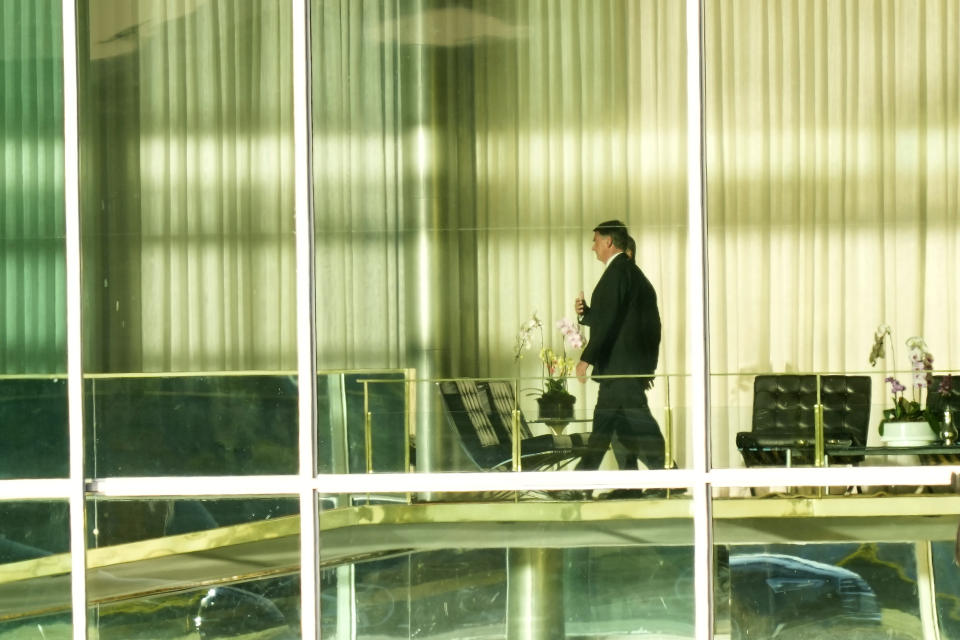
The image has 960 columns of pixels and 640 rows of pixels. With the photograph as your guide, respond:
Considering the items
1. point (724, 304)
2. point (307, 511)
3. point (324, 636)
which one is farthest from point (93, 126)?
point (724, 304)

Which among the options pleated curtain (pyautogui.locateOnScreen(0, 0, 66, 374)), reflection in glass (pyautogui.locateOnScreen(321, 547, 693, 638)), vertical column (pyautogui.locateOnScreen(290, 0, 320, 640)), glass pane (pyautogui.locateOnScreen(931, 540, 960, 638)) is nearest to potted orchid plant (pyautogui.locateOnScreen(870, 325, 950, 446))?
glass pane (pyautogui.locateOnScreen(931, 540, 960, 638))

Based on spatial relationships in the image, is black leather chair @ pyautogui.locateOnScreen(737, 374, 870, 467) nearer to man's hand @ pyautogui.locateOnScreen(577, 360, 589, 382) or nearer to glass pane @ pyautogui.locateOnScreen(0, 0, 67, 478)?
man's hand @ pyautogui.locateOnScreen(577, 360, 589, 382)

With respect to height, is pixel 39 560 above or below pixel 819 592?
above

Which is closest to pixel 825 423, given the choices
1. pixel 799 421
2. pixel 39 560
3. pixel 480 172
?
pixel 799 421

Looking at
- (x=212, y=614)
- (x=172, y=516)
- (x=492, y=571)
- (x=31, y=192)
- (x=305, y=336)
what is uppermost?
(x=31, y=192)

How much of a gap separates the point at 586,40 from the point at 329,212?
103cm

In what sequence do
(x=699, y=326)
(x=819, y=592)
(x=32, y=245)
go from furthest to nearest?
(x=32, y=245)
(x=819, y=592)
(x=699, y=326)

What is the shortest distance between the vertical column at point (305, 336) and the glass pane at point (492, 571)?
0.06 metres

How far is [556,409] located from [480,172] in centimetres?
83

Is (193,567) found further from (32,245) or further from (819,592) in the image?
(819,592)

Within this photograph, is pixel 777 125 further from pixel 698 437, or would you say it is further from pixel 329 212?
pixel 329 212

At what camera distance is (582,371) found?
447 cm

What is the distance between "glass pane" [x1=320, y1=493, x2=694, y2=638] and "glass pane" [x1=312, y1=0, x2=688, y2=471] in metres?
0.24

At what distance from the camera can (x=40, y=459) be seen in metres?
4.49
